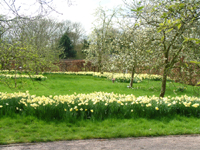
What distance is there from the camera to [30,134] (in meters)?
4.05

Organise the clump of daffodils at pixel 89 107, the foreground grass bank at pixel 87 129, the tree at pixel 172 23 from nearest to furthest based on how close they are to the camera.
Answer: the tree at pixel 172 23 < the foreground grass bank at pixel 87 129 < the clump of daffodils at pixel 89 107

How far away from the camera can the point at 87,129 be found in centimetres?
441

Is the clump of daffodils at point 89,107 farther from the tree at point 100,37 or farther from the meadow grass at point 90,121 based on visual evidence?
the tree at point 100,37

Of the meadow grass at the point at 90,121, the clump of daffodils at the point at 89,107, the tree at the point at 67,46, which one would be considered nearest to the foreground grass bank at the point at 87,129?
the meadow grass at the point at 90,121

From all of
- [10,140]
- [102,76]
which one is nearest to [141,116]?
[10,140]

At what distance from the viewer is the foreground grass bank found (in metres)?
3.98

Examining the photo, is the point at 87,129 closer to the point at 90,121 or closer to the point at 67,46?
the point at 90,121

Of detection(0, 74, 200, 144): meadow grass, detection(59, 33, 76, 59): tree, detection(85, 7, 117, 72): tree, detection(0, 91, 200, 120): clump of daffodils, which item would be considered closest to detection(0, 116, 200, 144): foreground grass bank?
detection(0, 74, 200, 144): meadow grass

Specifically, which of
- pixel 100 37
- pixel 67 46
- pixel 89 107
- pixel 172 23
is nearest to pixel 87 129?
pixel 89 107

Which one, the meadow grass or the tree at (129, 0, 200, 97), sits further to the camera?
the meadow grass

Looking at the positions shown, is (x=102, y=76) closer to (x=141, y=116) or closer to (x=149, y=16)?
(x=149, y=16)

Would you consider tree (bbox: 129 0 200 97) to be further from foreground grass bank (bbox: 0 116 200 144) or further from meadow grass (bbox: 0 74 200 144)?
foreground grass bank (bbox: 0 116 200 144)

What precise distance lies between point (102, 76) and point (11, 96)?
530 inches

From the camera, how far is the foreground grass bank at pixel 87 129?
398 centimetres
